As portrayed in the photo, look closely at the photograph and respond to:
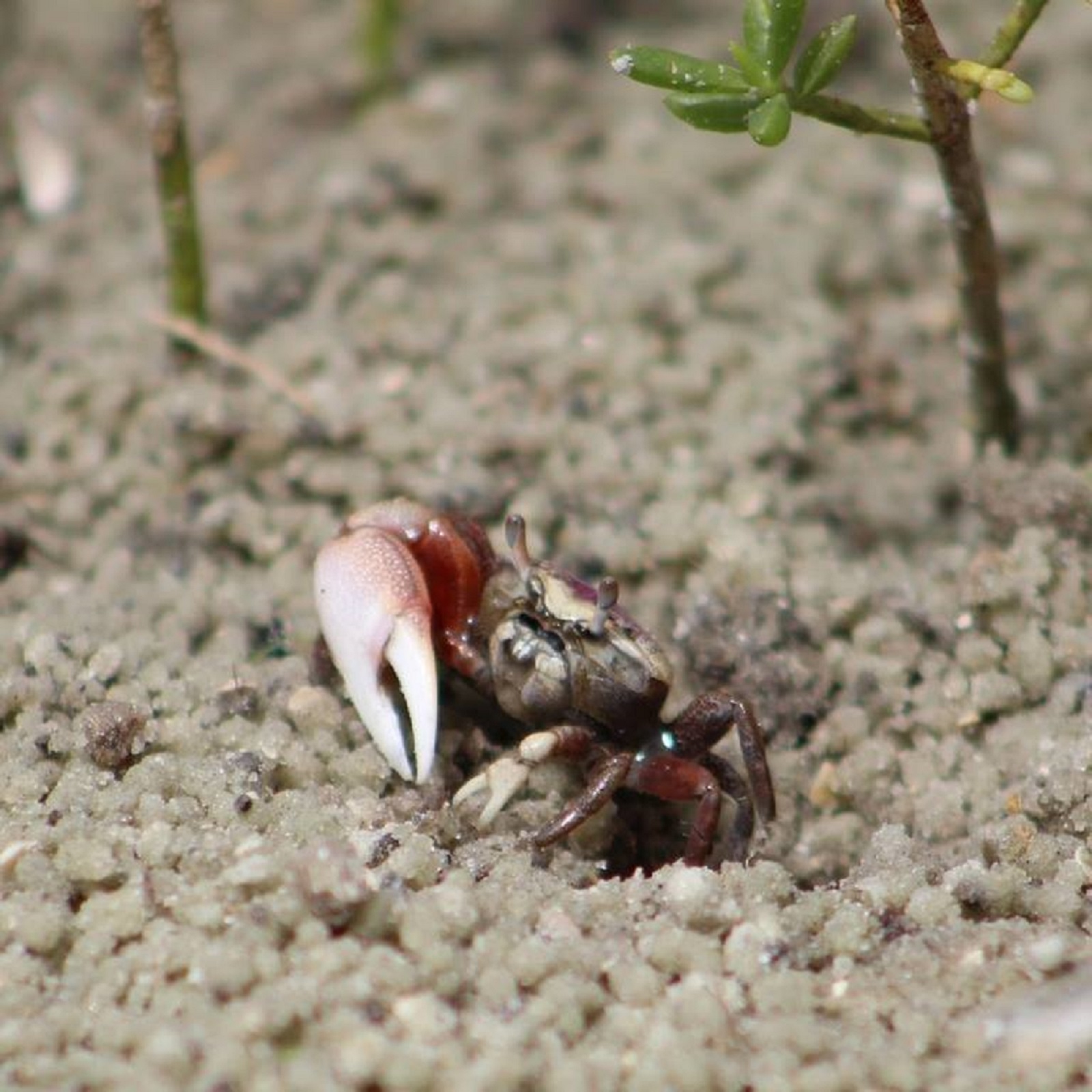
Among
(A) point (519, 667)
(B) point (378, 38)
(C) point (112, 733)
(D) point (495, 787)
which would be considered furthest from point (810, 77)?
(B) point (378, 38)

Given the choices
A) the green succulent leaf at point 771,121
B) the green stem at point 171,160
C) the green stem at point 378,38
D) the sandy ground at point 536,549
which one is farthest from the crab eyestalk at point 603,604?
the green stem at point 378,38

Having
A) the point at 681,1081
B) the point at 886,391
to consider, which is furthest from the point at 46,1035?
the point at 886,391

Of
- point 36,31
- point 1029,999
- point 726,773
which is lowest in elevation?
point 726,773

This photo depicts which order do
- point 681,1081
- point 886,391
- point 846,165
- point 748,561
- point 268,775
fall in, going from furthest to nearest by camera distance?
point 846,165, point 886,391, point 748,561, point 268,775, point 681,1081

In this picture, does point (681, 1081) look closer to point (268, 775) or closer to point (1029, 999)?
point (1029, 999)

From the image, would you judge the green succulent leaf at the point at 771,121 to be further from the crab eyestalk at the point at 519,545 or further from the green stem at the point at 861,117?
the crab eyestalk at the point at 519,545

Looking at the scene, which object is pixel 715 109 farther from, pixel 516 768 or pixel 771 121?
pixel 516 768

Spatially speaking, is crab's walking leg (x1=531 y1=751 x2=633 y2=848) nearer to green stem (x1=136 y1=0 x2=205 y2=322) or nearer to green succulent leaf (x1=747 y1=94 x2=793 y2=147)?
green succulent leaf (x1=747 y1=94 x2=793 y2=147)
